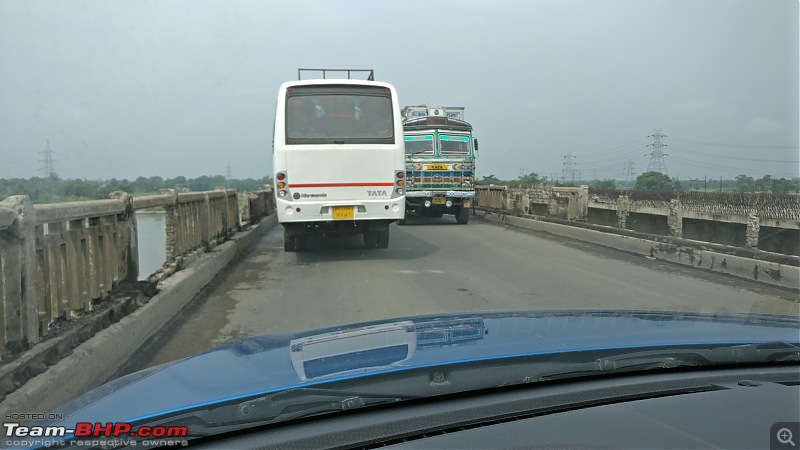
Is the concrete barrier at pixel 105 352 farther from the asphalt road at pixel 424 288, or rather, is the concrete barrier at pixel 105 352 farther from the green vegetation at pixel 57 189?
the green vegetation at pixel 57 189

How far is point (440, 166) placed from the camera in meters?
19.6

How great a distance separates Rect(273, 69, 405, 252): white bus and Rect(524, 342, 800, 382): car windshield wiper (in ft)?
27.6

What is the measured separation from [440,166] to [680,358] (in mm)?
17191

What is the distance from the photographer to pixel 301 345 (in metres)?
3.01

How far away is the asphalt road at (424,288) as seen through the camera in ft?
21.0

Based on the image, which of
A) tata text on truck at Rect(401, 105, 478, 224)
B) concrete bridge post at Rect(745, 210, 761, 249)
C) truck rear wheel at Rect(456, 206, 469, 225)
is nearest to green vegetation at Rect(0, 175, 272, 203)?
concrete bridge post at Rect(745, 210, 761, 249)

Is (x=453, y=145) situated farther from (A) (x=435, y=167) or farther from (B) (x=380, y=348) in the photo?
(B) (x=380, y=348)

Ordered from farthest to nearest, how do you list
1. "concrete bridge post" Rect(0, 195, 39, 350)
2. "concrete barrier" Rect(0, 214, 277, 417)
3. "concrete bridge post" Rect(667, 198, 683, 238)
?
"concrete bridge post" Rect(667, 198, 683, 238)
"concrete bridge post" Rect(0, 195, 39, 350)
"concrete barrier" Rect(0, 214, 277, 417)

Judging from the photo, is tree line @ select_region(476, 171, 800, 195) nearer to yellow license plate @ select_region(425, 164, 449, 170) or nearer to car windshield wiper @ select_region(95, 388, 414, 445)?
yellow license plate @ select_region(425, 164, 449, 170)

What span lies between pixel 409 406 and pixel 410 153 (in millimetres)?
18047

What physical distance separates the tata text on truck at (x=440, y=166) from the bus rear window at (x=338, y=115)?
8524 mm

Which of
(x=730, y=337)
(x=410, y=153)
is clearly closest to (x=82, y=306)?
(x=730, y=337)

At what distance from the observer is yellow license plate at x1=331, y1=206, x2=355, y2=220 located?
10680 mm

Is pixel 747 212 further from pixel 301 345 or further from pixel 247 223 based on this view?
pixel 247 223
